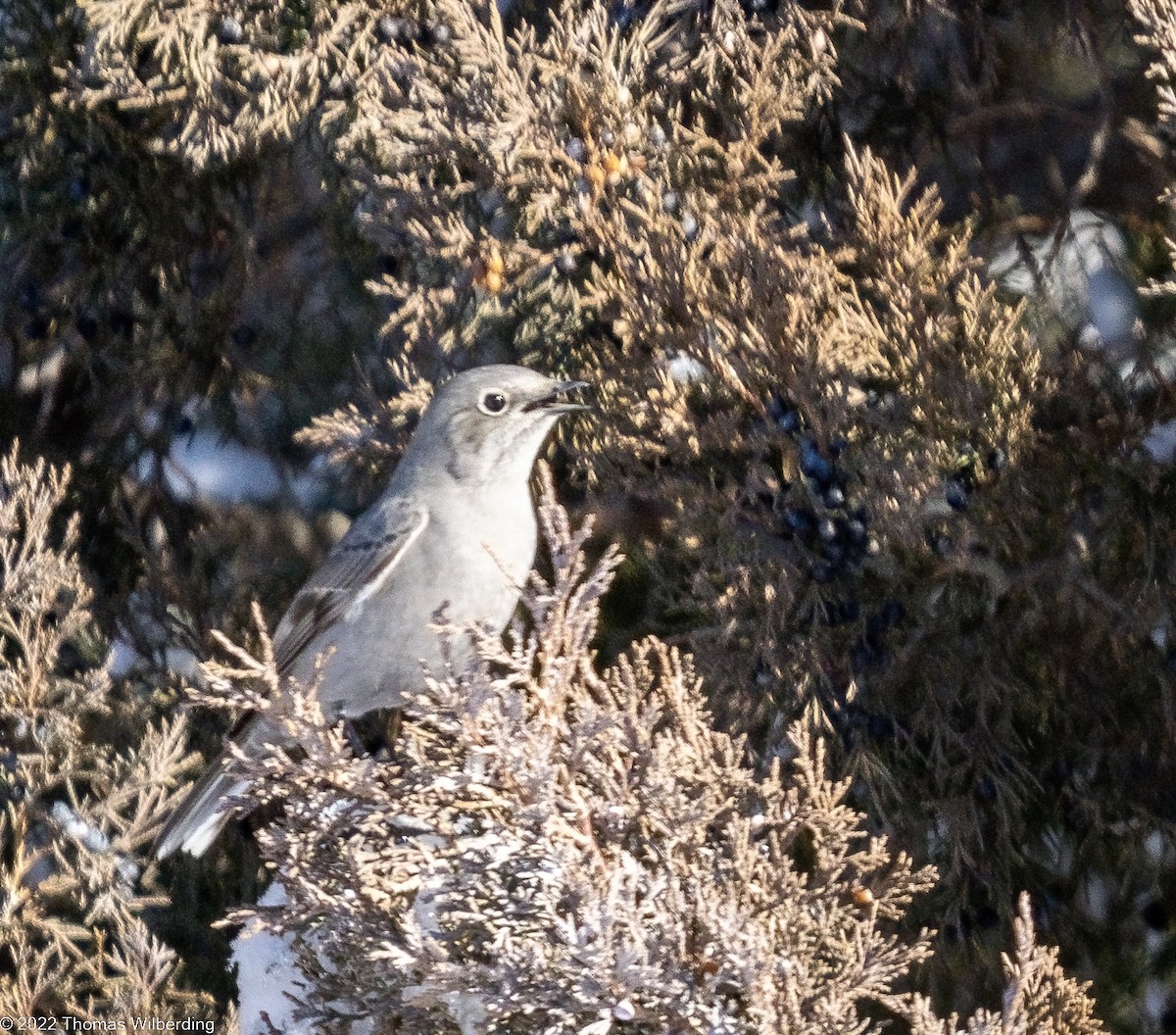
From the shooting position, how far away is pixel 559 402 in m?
3.91

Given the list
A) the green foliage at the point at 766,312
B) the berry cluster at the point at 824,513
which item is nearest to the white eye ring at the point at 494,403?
the green foliage at the point at 766,312

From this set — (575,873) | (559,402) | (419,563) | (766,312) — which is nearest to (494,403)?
(559,402)

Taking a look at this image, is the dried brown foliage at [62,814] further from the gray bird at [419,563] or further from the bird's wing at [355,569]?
the bird's wing at [355,569]

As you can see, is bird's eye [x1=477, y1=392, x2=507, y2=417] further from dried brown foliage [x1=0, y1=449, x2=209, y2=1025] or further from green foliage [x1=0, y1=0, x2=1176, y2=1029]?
dried brown foliage [x1=0, y1=449, x2=209, y2=1025]

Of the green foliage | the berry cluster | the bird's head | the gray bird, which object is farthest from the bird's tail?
the berry cluster

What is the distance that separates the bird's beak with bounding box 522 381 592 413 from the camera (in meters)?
3.72

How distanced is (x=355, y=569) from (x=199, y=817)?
85cm

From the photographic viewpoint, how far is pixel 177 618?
4797mm

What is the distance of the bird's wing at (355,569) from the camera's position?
424cm

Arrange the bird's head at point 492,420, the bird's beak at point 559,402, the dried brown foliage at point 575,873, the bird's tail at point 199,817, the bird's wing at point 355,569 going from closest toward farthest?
the dried brown foliage at point 575,873
the bird's beak at point 559,402
the bird's head at point 492,420
the bird's tail at point 199,817
the bird's wing at point 355,569

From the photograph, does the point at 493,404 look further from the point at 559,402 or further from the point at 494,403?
the point at 559,402

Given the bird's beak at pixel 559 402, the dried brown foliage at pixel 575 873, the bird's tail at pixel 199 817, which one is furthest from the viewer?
the bird's tail at pixel 199 817

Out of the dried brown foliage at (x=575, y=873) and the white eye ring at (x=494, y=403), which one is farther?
the white eye ring at (x=494, y=403)

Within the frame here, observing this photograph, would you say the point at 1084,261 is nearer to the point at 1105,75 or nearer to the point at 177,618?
the point at 1105,75
